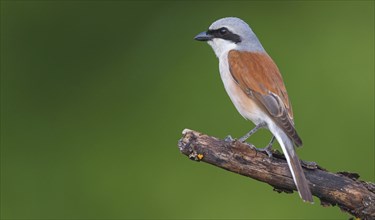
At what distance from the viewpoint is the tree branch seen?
10.1 feet

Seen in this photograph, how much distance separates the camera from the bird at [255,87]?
3.36m

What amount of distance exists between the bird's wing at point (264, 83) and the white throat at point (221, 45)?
0.19 meters

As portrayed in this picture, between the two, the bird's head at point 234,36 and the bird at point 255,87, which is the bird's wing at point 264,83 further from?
the bird's head at point 234,36

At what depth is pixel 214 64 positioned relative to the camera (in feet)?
16.4

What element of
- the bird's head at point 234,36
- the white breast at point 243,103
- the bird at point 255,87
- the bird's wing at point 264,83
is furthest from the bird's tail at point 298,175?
the bird's head at point 234,36

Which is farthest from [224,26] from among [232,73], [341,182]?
[341,182]

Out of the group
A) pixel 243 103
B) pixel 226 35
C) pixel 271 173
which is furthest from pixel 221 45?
pixel 271 173

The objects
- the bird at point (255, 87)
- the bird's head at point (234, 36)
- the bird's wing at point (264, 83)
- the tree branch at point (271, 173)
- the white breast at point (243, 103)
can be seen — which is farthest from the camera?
the bird's head at point (234, 36)

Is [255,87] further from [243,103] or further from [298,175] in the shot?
[298,175]

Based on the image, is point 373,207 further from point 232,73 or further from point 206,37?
point 206,37

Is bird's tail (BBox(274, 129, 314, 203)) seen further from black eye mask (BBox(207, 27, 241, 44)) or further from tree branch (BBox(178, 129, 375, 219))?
black eye mask (BBox(207, 27, 241, 44))

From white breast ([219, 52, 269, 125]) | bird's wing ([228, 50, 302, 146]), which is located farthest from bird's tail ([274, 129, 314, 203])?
white breast ([219, 52, 269, 125])

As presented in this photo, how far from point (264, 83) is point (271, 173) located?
749 millimetres

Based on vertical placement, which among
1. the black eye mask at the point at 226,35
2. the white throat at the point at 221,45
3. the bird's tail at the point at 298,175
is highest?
the black eye mask at the point at 226,35
